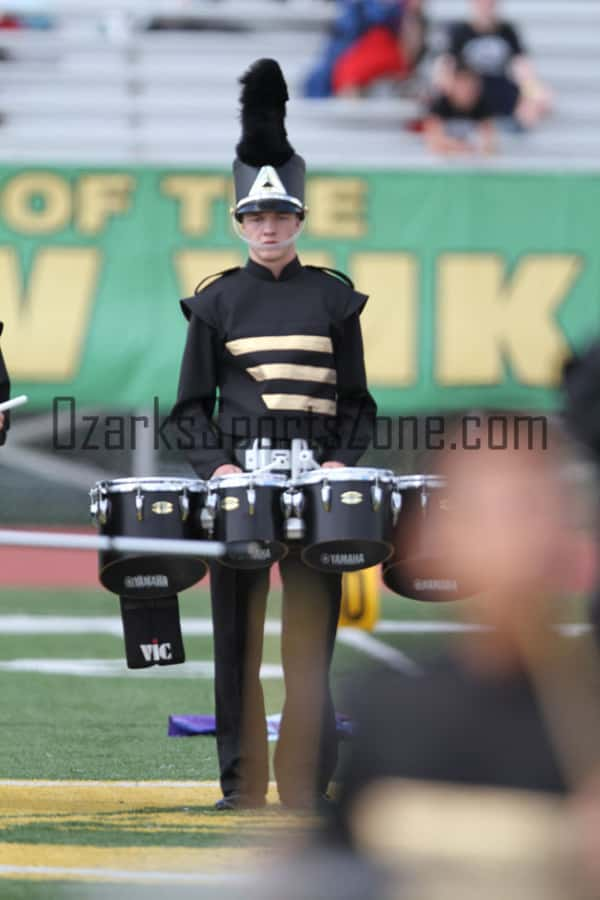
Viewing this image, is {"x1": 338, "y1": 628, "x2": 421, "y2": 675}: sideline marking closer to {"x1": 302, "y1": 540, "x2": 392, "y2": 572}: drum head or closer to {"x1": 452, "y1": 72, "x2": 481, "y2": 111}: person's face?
{"x1": 302, "y1": 540, "x2": 392, "y2": 572}: drum head

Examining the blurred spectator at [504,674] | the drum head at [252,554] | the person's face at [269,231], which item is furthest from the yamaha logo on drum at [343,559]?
the blurred spectator at [504,674]

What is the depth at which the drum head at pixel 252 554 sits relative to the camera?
19.3ft

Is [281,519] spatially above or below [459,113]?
below

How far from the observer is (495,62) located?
1645cm

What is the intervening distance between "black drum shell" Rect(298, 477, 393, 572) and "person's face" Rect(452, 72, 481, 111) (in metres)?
10.7

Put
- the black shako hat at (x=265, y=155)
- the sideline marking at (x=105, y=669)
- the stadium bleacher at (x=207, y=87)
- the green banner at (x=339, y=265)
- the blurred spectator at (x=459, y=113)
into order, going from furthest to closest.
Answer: the stadium bleacher at (x=207, y=87), the blurred spectator at (x=459, y=113), the green banner at (x=339, y=265), the sideline marking at (x=105, y=669), the black shako hat at (x=265, y=155)

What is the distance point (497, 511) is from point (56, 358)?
12.0 meters

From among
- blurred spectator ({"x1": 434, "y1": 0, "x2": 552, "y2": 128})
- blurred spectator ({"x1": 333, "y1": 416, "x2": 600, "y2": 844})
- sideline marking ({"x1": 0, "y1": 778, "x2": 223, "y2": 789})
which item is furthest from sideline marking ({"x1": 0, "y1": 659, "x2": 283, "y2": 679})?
blurred spectator ({"x1": 434, "y1": 0, "x2": 552, "y2": 128})

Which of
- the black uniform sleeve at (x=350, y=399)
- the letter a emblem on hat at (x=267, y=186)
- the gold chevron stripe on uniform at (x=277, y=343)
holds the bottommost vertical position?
the black uniform sleeve at (x=350, y=399)

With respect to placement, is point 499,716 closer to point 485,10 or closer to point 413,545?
point 413,545

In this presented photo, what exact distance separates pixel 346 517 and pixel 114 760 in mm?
1798

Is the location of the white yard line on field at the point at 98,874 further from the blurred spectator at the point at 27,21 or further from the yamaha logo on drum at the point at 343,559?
the blurred spectator at the point at 27,21

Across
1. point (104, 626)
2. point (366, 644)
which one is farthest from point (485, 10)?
point (366, 644)

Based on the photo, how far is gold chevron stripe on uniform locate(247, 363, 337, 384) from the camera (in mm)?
6207
